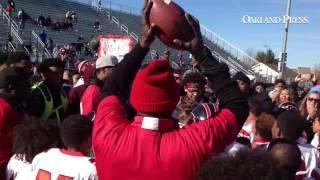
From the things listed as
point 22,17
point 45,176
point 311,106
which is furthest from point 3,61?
point 22,17

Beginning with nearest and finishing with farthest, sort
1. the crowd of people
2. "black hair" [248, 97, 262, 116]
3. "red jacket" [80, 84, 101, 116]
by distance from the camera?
the crowd of people → "red jacket" [80, 84, 101, 116] → "black hair" [248, 97, 262, 116]

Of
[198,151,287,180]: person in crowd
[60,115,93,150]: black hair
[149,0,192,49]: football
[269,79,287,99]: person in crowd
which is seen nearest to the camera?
[198,151,287,180]: person in crowd

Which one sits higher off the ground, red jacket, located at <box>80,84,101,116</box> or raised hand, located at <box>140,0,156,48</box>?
raised hand, located at <box>140,0,156,48</box>

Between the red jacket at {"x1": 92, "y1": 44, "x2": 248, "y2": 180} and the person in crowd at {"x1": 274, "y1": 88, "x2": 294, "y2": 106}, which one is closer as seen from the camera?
the red jacket at {"x1": 92, "y1": 44, "x2": 248, "y2": 180}

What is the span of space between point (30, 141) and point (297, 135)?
6.60 feet

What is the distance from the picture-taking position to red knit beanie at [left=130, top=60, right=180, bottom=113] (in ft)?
7.83

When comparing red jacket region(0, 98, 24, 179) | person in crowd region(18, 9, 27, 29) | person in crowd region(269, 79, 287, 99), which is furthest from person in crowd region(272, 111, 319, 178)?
person in crowd region(18, 9, 27, 29)

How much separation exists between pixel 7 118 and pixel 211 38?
3967 centimetres

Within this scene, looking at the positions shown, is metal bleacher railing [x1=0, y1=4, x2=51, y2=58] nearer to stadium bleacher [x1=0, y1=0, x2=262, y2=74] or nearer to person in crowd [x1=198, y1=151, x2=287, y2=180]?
stadium bleacher [x1=0, y1=0, x2=262, y2=74]

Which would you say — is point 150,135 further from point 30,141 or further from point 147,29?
point 30,141

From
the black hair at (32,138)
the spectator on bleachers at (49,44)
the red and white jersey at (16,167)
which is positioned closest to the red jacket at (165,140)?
the black hair at (32,138)

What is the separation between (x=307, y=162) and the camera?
3.68 m

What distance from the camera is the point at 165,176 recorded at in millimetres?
2344

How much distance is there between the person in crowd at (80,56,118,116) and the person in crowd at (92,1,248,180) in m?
1.96
